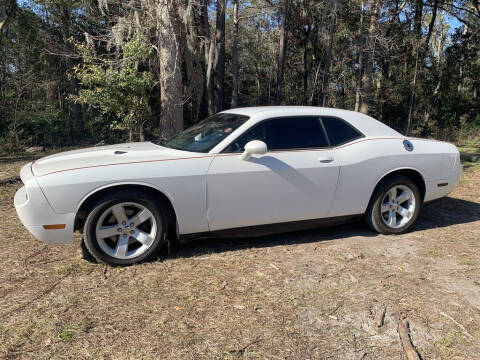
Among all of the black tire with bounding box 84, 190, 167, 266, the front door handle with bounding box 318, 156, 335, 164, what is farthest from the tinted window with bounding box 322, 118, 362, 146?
the black tire with bounding box 84, 190, 167, 266

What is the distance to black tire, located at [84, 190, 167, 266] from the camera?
3.43 m

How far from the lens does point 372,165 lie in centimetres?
435

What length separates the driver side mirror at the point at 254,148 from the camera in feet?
12.1

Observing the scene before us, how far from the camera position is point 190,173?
143 inches

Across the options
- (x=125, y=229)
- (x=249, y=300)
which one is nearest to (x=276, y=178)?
(x=249, y=300)

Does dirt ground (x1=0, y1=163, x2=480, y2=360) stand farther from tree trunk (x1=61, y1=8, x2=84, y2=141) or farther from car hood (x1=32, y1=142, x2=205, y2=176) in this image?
tree trunk (x1=61, y1=8, x2=84, y2=141)

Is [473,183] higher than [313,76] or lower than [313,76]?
lower

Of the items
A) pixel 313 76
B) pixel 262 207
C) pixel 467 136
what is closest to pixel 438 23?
pixel 313 76

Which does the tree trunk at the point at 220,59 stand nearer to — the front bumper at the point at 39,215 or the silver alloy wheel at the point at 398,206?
the silver alloy wheel at the point at 398,206

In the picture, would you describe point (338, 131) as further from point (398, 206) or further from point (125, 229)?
point (125, 229)

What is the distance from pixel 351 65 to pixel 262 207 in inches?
781

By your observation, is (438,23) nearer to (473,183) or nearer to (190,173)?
(473,183)

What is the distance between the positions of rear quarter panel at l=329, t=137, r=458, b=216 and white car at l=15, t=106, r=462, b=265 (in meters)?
0.01

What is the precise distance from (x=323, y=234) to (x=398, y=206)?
999 millimetres
